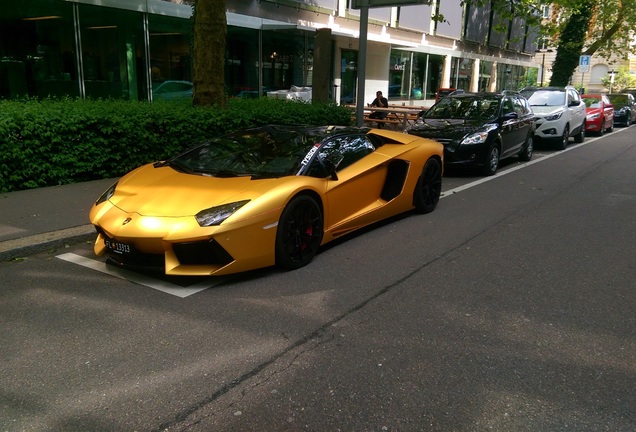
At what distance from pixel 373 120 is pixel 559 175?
6315 mm

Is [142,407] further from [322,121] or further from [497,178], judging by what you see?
[322,121]

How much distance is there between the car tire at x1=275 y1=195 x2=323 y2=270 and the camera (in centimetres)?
493

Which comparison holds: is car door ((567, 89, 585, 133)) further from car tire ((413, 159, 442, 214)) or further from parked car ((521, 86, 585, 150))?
car tire ((413, 159, 442, 214))

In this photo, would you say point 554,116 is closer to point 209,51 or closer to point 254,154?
point 209,51

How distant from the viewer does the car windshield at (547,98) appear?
16078 mm

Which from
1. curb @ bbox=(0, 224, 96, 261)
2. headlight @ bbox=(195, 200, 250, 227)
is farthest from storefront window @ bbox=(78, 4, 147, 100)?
headlight @ bbox=(195, 200, 250, 227)

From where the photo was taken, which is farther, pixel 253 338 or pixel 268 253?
pixel 268 253

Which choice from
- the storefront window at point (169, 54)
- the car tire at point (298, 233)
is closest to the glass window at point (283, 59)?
the storefront window at point (169, 54)

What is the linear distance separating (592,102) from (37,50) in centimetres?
1950

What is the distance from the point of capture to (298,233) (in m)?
5.14

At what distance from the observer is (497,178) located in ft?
34.9

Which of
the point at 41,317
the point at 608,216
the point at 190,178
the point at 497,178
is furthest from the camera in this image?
the point at 497,178

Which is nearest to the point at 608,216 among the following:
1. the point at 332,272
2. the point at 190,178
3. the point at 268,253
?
the point at 332,272

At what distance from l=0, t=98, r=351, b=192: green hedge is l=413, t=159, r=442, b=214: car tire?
4100mm
